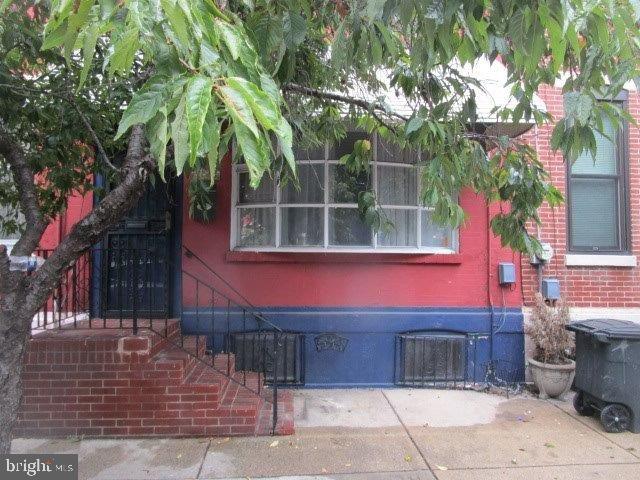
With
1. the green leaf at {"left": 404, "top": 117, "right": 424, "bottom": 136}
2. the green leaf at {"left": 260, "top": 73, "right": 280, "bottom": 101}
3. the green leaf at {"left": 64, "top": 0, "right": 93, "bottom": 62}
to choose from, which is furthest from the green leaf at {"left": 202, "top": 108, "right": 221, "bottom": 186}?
the green leaf at {"left": 404, "top": 117, "right": 424, "bottom": 136}

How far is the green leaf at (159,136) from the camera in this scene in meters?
1.29

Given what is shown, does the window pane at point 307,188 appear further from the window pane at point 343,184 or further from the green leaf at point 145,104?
the green leaf at point 145,104

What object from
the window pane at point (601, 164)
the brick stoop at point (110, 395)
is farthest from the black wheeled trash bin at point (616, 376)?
the brick stoop at point (110, 395)

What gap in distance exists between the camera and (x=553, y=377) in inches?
213

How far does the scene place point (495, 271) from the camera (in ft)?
19.3

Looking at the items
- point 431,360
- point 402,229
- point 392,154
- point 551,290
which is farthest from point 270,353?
point 551,290

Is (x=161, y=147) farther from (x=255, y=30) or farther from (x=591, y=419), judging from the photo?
(x=591, y=419)

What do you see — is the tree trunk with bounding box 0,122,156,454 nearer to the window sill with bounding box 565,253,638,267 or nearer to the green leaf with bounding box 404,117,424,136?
the green leaf with bounding box 404,117,424,136

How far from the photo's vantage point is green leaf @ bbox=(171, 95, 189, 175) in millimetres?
1141

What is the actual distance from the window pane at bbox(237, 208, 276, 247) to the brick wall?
316 centimetres

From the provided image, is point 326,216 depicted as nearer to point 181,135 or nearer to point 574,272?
point 574,272

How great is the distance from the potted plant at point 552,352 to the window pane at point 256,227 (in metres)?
3.27

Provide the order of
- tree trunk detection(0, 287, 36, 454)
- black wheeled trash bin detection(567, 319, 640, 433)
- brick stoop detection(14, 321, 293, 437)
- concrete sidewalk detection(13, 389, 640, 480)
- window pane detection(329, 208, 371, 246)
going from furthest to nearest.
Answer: window pane detection(329, 208, 371, 246)
black wheeled trash bin detection(567, 319, 640, 433)
brick stoop detection(14, 321, 293, 437)
concrete sidewalk detection(13, 389, 640, 480)
tree trunk detection(0, 287, 36, 454)

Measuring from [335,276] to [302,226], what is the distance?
0.72 meters
